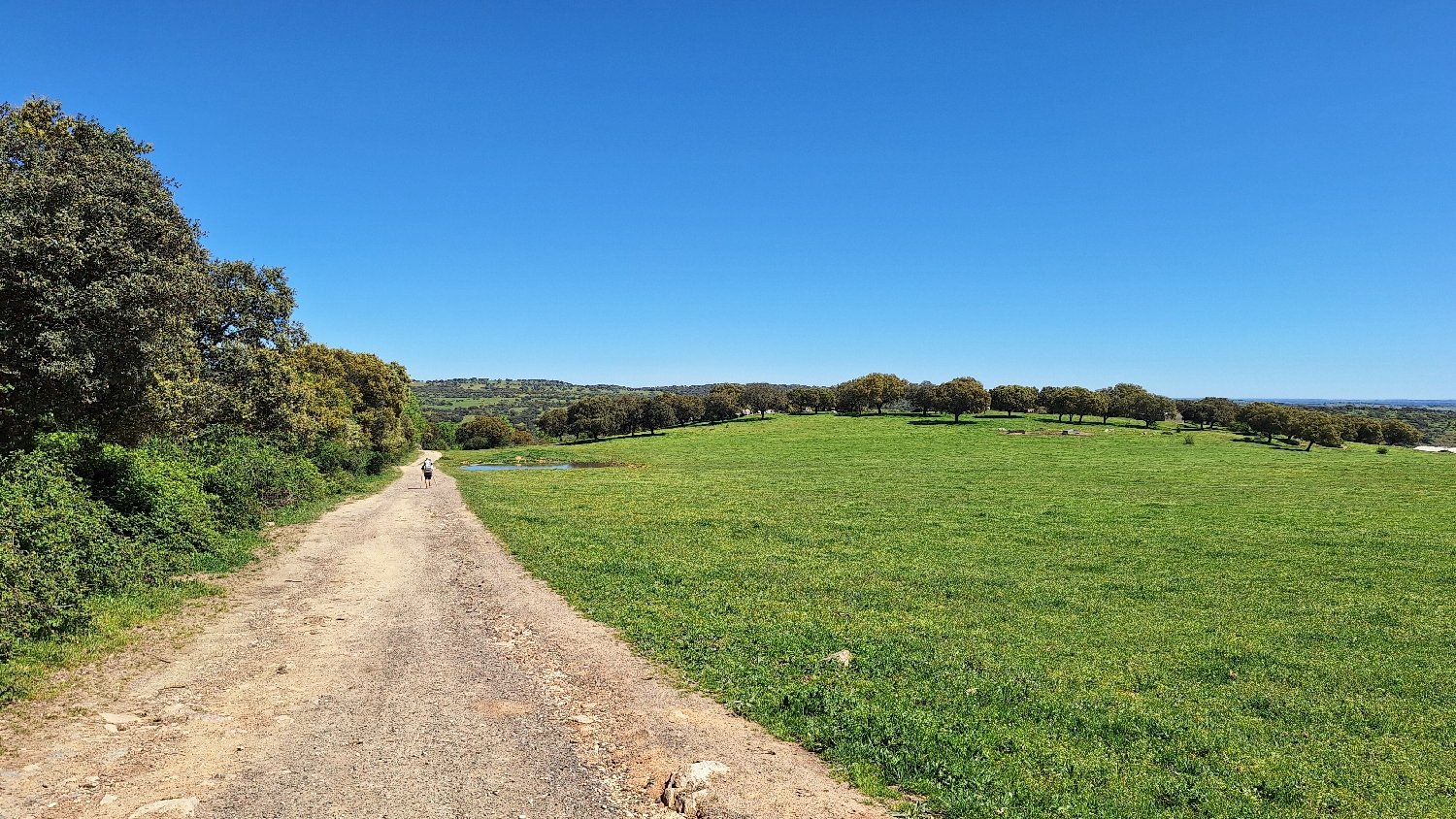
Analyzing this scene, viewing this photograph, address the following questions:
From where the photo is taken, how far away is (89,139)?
1802 cm

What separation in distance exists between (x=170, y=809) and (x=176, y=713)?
3.55m

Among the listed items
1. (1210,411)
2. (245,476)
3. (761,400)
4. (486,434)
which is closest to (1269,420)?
(1210,411)

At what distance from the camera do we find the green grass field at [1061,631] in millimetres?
9305

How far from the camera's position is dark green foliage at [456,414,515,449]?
5192 inches

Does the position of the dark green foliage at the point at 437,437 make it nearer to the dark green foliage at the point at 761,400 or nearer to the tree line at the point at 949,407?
the tree line at the point at 949,407

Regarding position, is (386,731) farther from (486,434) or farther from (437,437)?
(437,437)

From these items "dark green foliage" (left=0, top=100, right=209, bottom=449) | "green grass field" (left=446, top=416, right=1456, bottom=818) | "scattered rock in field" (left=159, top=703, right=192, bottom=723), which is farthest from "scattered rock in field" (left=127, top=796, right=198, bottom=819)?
"dark green foliage" (left=0, top=100, right=209, bottom=449)

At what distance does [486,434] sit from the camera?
132 meters

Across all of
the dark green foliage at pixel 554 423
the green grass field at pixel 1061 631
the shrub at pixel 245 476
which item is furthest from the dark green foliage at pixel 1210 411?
the shrub at pixel 245 476

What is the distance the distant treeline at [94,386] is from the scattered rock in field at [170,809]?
21.8 feet

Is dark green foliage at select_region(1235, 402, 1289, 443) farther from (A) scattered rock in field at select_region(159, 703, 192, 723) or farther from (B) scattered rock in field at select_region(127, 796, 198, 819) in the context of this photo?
(B) scattered rock in field at select_region(127, 796, 198, 819)

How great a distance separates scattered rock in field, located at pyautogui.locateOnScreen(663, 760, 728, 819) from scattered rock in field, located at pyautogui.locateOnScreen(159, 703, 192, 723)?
776cm

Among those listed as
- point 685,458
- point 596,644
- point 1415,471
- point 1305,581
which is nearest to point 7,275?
point 596,644

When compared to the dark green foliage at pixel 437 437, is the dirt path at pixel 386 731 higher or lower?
higher
